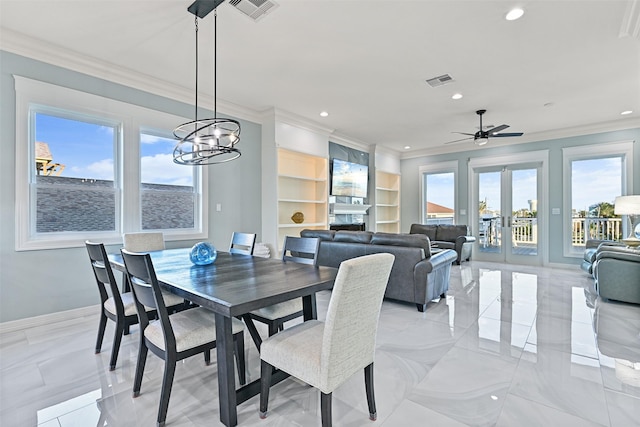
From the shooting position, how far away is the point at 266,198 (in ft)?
16.8

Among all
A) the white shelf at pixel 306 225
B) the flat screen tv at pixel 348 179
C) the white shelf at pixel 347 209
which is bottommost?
the white shelf at pixel 306 225

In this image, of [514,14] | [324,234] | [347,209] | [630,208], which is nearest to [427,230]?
[347,209]

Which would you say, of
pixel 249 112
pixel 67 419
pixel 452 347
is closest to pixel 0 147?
pixel 67 419

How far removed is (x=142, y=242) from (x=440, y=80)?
408cm

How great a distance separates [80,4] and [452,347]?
13.9 ft

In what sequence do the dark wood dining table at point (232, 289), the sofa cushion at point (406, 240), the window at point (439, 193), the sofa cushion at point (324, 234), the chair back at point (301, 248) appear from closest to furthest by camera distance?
the dark wood dining table at point (232, 289), the chair back at point (301, 248), the sofa cushion at point (406, 240), the sofa cushion at point (324, 234), the window at point (439, 193)

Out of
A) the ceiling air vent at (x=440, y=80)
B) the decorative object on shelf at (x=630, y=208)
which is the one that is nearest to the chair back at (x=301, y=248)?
the ceiling air vent at (x=440, y=80)

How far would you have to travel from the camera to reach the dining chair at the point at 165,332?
159 centimetres

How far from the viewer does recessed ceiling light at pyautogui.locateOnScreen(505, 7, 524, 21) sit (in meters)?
2.52

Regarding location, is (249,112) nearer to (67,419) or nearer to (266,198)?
(266,198)

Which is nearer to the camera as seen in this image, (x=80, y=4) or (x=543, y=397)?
(x=543, y=397)

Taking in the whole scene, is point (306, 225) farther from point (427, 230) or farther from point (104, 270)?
point (104, 270)

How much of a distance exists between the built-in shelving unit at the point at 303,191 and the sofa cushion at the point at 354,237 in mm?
1651

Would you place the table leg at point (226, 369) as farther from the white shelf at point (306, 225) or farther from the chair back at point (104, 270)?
the white shelf at point (306, 225)
